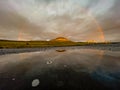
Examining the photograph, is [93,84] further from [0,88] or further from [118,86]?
[0,88]

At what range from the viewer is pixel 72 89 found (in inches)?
364

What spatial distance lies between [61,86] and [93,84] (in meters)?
2.84

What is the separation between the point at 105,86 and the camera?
32.1 ft

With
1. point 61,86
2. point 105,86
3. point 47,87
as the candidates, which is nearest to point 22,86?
point 47,87

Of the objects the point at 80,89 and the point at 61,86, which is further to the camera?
the point at 61,86

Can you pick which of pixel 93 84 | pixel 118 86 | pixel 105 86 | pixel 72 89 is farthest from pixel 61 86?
pixel 118 86

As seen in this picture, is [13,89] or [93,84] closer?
[13,89]

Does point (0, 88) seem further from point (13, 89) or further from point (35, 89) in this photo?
point (35, 89)

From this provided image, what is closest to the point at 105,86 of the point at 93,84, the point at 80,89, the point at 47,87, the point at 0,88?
the point at 93,84

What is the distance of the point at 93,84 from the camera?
404 inches

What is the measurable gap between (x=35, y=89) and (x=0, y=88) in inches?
120

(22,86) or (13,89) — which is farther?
(22,86)

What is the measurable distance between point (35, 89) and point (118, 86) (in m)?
6.78

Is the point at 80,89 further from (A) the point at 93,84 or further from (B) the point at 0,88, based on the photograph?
(B) the point at 0,88
